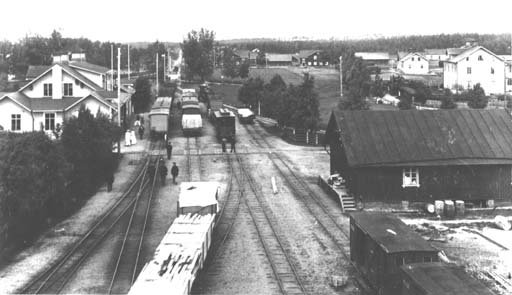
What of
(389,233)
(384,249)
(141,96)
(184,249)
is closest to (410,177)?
(389,233)

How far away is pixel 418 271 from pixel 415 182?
566 inches

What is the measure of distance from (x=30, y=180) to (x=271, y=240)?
949 centimetres

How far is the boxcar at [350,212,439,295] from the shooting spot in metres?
15.1

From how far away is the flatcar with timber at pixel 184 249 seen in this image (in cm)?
1465

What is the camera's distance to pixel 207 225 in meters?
19.7

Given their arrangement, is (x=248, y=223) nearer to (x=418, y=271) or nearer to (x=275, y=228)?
(x=275, y=228)

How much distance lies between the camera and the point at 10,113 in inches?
1858

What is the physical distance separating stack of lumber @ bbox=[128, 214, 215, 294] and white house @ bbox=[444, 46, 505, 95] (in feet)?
219

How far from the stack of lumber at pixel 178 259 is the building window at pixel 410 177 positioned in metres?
10.6

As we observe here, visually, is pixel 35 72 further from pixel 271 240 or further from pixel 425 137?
pixel 271 240

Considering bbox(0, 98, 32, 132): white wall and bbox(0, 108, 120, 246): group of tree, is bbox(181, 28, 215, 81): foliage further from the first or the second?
bbox(0, 108, 120, 246): group of tree

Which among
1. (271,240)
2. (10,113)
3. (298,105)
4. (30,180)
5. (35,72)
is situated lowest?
(271,240)

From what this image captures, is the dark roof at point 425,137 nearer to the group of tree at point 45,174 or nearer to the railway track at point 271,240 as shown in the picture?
the railway track at point 271,240

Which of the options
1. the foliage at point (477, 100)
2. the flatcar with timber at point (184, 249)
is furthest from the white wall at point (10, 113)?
the foliage at point (477, 100)
